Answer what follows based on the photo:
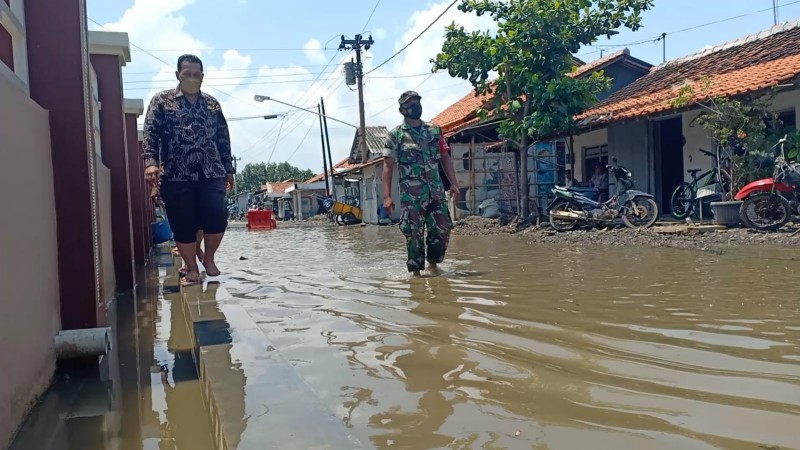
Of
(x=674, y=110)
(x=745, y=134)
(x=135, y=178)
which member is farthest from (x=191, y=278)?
(x=674, y=110)

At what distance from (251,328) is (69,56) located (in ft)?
4.78

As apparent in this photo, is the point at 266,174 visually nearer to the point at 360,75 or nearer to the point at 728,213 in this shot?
the point at 360,75

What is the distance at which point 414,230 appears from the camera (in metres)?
5.62

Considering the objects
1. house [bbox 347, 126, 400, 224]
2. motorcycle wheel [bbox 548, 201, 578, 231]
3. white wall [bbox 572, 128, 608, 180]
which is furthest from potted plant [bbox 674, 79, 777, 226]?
house [bbox 347, 126, 400, 224]

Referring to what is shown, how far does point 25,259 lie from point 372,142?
108 feet

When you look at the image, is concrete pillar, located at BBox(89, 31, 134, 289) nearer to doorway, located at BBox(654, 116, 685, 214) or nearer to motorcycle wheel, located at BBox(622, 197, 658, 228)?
motorcycle wheel, located at BBox(622, 197, 658, 228)

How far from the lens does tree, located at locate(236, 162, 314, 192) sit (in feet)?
286

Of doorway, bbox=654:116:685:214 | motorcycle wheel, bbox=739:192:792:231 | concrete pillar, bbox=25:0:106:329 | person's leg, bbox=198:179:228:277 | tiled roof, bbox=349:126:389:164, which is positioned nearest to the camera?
concrete pillar, bbox=25:0:106:329

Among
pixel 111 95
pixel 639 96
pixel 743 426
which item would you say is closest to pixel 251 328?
pixel 743 426

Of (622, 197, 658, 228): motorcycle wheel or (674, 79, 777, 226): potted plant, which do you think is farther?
(622, 197, 658, 228): motorcycle wheel

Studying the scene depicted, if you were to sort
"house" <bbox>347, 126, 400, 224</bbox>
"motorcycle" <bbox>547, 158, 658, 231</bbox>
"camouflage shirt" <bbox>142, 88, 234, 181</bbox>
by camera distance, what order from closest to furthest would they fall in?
"camouflage shirt" <bbox>142, 88, 234, 181</bbox>
"motorcycle" <bbox>547, 158, 658, 231</bbox>
"house" <bbox>347, 126, 400, 224</bbox>

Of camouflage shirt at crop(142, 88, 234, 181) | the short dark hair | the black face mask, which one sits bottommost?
camouflage shirt at crop(142, 88, 234, 181)

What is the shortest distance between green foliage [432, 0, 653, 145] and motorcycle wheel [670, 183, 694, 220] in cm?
305

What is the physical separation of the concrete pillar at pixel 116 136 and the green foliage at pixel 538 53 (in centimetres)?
880
